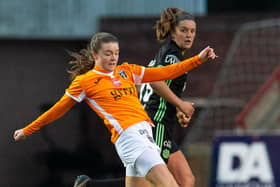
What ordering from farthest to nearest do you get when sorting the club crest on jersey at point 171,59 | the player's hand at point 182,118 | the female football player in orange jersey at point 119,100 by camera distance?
the club crest on jersey at point 171,59 → the player's hand at point 182,118 → the female football player in orange jersey at point 119,100

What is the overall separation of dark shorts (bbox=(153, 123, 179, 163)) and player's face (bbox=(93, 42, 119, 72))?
1.11 metres

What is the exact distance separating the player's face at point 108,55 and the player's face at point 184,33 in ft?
3.65

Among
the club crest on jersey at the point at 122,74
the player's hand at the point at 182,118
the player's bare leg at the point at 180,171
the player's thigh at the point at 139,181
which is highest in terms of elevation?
the club crest on jersey at the point at 122,74

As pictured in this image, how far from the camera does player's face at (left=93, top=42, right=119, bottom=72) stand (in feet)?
27.0

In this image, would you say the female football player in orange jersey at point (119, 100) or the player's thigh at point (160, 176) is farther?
the female football player in orange jersey at point (119, 100)

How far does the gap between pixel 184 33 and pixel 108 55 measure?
3.91 feet

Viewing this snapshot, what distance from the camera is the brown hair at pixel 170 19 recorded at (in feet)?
30.3

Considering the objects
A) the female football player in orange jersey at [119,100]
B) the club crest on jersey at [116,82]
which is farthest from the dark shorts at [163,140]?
the club crest on jersey at [116,82]

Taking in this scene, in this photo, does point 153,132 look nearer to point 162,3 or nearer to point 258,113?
point 258,113

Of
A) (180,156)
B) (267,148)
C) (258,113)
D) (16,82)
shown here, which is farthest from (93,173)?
(267,148)

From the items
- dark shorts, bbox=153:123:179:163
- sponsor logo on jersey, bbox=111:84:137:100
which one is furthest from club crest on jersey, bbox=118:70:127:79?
dark shorts, bbox=153:123:179:163

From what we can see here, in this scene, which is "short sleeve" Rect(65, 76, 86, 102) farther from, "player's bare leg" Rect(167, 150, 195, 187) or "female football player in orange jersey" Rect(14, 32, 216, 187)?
"player's bare leg" Rect(167, 150, 195, 187)

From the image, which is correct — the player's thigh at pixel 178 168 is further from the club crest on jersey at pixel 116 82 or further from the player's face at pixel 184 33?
the club crest on jersey at pixel 116 82

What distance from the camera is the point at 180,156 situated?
921cm
